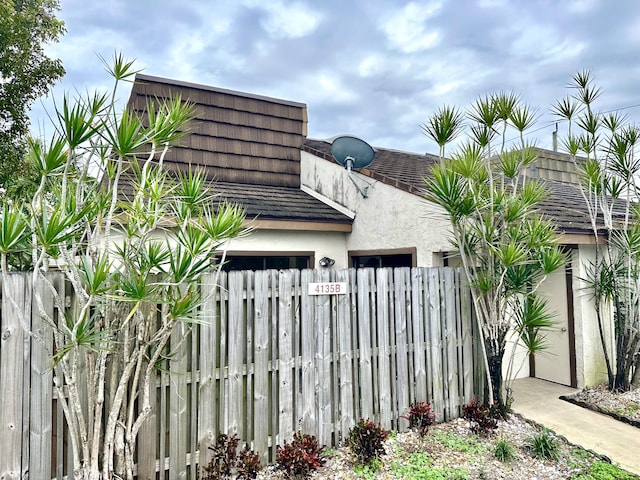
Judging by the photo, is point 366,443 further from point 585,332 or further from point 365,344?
point 585,332

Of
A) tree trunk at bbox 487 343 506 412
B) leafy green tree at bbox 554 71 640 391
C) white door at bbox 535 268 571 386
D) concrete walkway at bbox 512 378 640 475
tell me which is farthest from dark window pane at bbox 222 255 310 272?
leafy green tree at bbox 554 71 640 391

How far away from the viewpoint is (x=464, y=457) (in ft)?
12.9

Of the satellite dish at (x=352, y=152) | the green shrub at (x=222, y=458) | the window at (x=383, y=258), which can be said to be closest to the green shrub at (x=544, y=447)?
the window at (x=383, y=258)

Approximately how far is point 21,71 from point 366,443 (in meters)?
→ 10.9

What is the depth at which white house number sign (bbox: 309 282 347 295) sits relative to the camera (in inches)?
161

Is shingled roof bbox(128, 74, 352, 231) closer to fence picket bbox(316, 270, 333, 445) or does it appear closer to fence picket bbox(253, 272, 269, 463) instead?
fence picket bbox(316, 270, 333, 445)

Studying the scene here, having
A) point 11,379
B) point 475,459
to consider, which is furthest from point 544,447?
point 11,379

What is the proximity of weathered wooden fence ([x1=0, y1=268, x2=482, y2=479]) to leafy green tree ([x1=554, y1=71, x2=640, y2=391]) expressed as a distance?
241cm

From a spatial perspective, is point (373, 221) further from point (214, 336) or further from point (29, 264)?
point (29, 264)

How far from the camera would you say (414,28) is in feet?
31.8

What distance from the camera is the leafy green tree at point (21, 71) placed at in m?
8.92

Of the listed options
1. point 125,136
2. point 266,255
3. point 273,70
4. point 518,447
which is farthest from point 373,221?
point 273,70

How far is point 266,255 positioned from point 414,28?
6999 millimetres

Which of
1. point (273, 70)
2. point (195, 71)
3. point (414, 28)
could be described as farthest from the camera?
point (273, 70)
